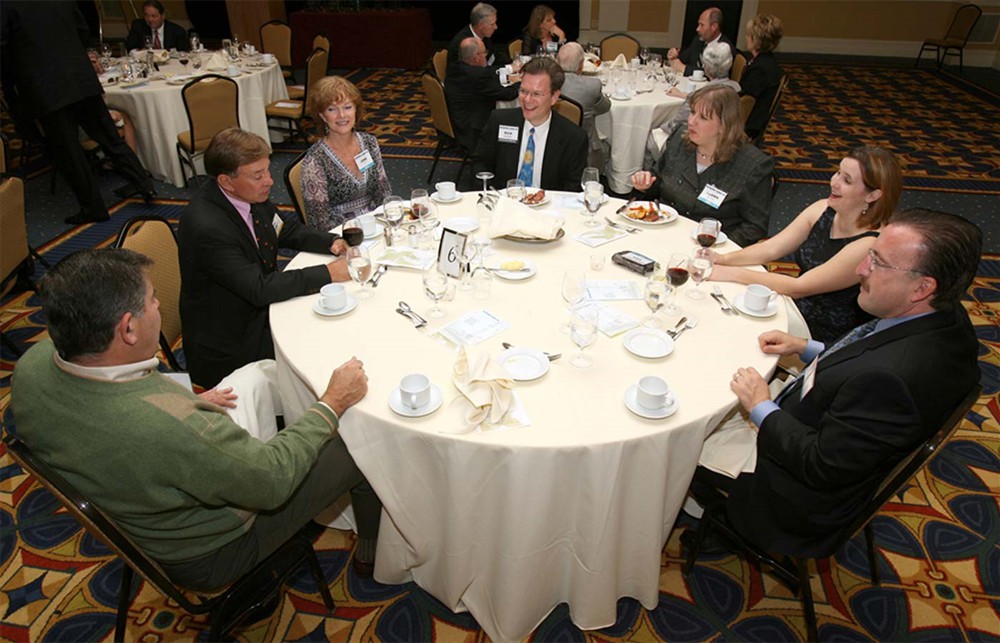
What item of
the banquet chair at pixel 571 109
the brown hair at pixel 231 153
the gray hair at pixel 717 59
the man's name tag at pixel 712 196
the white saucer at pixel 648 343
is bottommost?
the white saucer at pixel 648 343

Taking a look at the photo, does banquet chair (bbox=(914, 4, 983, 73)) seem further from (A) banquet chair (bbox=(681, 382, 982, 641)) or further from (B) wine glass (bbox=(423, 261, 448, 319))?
(B) wine glass (bbox=(423, 261, 448, 319))

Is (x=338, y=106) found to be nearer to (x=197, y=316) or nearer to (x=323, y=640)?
(x=197, y=316)

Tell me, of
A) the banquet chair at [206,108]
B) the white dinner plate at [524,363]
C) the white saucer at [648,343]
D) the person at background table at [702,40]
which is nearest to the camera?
the white dinner plate at [524,363]

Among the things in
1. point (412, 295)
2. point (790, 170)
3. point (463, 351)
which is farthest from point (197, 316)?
point (790, 170)

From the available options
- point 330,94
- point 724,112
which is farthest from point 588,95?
point 330,94

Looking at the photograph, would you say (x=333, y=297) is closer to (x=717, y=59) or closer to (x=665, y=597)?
(x=665, y=597)

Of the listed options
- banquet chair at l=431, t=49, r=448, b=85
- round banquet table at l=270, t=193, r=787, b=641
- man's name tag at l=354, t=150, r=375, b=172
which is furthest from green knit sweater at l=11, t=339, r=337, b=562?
banquet chair at l=431, t=49, r=448, b=85

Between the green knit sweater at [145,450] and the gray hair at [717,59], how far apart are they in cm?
551

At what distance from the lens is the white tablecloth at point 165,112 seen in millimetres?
5535

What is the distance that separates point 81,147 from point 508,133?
3864 millimetres

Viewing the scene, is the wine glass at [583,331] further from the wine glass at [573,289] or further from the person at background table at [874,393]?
the person at background table at [874,393]

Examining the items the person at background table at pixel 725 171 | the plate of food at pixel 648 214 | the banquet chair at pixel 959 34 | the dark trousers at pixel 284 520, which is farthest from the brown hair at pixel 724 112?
the banquet chair at pixel 959 34

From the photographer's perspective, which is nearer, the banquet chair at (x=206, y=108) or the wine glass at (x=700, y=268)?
the wine glass at (x=700, y=268)

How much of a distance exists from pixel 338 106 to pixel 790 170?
5064 mm
